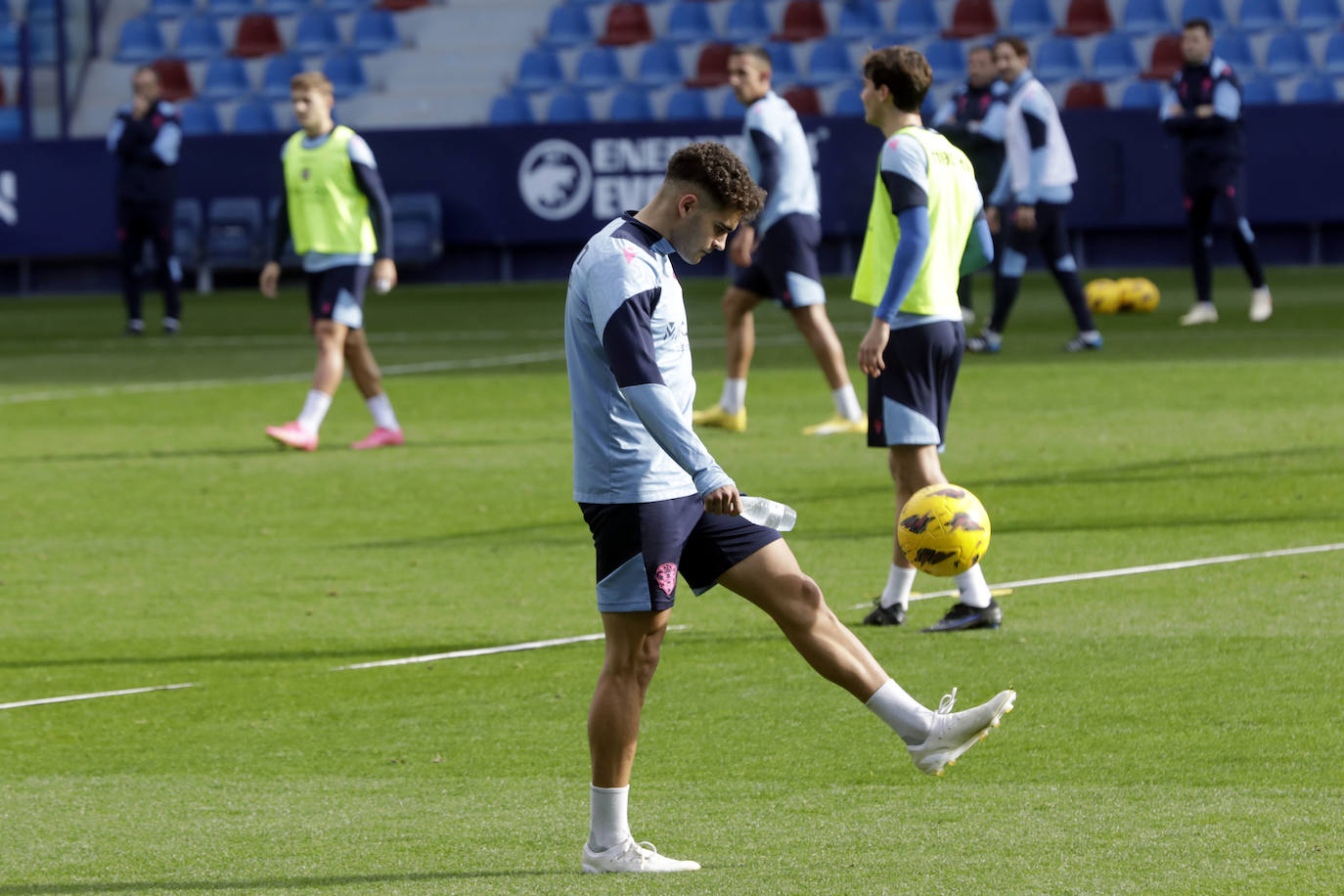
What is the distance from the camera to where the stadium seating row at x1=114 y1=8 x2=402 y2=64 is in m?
33.8

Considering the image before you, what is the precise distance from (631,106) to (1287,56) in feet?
30.7

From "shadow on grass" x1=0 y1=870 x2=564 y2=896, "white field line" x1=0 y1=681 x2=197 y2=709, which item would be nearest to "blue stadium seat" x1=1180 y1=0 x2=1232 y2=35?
"white field line" x1=0 y1=681 x2=197 y2=709

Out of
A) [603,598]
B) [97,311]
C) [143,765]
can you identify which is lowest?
[97,311]

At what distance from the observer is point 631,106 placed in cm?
3128

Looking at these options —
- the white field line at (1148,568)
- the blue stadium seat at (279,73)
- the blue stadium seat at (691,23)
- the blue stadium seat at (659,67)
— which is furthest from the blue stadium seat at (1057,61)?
the white field line at (1148,568)

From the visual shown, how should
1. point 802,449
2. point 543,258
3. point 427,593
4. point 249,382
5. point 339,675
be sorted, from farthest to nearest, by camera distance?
1. point 543,258
2. point 249,382
3. point 802,449
4. point 427,593
5. point 339,675

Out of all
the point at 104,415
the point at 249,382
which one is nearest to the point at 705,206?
the point at 104,415

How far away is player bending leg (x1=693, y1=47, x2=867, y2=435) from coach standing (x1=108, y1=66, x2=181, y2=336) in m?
11.4

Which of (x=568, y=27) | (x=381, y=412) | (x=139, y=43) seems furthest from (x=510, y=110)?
(x=381, y=412)

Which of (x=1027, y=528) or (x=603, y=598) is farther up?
(x=603, y=598)

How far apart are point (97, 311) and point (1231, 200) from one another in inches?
556

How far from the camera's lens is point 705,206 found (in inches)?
195

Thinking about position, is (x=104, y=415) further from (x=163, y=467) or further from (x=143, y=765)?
(x=143, y=765)

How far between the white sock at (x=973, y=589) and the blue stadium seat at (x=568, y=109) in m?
23.9
